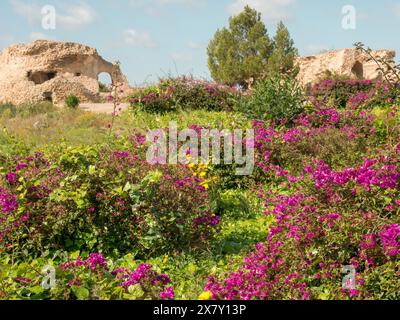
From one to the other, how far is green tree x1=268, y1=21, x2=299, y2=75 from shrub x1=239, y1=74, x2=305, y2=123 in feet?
51.1

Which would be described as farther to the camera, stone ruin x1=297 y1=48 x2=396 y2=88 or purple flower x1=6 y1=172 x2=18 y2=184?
stone ruin x1=297 y1=48 x2=396 y2=88

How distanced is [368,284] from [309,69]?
23.5 metres

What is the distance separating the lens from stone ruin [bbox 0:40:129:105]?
22328mm

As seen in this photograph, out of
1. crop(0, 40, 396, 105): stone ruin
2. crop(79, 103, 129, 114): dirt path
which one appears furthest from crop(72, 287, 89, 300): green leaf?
crop(0, 40, 396, 105): stone ruin

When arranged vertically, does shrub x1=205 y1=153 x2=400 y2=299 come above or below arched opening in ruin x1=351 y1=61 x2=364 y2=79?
below

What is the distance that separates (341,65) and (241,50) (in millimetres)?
5565

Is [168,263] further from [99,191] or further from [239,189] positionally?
[239,189]

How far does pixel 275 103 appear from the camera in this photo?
9773 mm

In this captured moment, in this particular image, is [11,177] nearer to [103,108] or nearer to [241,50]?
[103,108]

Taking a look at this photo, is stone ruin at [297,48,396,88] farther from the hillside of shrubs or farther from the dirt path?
the hillside of shrubs

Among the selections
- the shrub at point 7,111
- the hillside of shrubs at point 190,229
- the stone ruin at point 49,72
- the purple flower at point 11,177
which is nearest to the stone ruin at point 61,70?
the stone ruin at point 49,72

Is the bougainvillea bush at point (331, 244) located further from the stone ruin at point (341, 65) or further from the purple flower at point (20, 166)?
the stone ruin at point (341, 65)

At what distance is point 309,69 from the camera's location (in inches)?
1018
